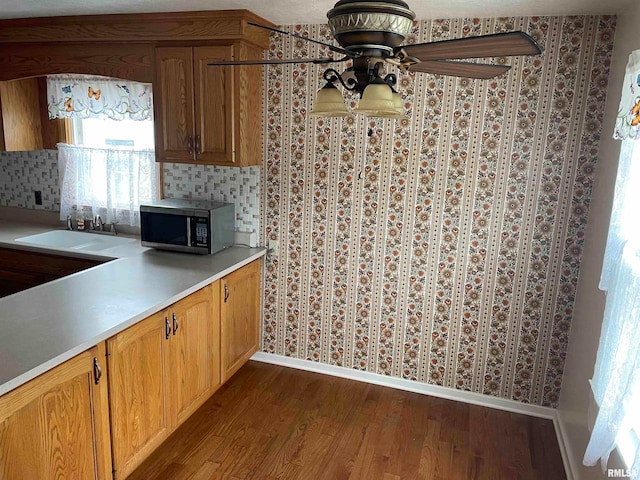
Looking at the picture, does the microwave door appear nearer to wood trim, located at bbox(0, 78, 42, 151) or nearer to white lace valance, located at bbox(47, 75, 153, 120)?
white lace valance, located at bbox(47, 75, 153, 120)

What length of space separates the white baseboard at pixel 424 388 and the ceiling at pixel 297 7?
2.24 metres

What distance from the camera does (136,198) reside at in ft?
11.7

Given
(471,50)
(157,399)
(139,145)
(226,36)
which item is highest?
(226,36)

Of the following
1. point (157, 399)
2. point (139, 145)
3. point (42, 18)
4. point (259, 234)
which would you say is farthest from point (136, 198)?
point (157, 399)

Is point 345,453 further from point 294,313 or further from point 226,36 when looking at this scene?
point 226,36

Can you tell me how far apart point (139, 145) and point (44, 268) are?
108cm

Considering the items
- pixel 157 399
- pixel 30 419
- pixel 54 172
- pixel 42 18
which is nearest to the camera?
pixel 30 419

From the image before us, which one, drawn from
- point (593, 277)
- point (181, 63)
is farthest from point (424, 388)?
point (181, 63)

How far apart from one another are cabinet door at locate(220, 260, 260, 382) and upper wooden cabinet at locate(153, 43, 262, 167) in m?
0.74

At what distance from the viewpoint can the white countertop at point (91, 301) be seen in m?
1.67

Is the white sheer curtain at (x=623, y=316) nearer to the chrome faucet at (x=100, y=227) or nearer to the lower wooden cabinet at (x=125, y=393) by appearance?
the lower wooden cabinet at (x=125, y=393)

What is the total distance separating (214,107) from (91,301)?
1.35m

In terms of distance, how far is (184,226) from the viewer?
2945mm

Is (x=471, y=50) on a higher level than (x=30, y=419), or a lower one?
higher
